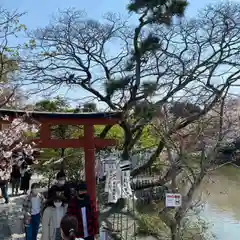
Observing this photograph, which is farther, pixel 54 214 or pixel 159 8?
pixel 159 8

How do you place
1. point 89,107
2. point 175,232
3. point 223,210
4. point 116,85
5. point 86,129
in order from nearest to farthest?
point 175,232, point 86,129, point 116,85, point 89,107, point 223,210

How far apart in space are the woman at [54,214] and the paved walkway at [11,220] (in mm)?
1397

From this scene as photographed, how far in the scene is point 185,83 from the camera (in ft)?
29.5

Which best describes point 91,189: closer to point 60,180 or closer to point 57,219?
point 60,180

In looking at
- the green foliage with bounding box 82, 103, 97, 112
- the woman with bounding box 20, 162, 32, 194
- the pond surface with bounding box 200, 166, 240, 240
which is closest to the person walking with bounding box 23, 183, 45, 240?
the woman with bounding box 20, 162, 32, 194

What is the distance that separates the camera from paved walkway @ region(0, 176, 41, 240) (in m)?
7.18

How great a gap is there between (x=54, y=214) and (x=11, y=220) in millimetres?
3402

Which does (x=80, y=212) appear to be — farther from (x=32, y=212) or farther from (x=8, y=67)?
(x=8, y=67)

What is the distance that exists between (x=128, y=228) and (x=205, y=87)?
11.7 ft

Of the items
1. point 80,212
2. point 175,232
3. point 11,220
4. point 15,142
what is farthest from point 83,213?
point 11,220

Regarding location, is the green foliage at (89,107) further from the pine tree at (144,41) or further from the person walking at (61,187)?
the person walking at (61,187)

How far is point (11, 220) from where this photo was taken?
8.45m

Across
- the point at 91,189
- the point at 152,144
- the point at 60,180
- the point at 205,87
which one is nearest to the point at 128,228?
the point at 91,189

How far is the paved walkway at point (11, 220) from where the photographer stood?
7181 millimetres
